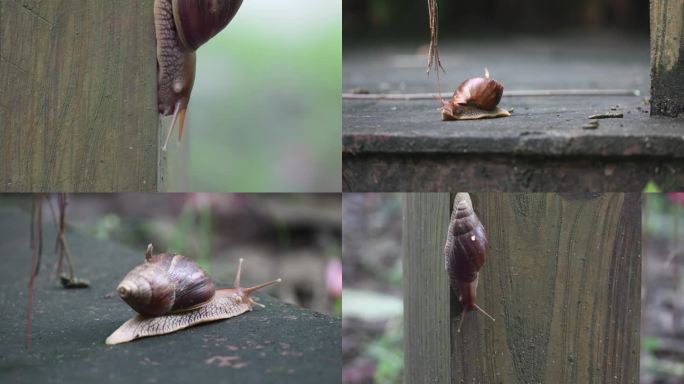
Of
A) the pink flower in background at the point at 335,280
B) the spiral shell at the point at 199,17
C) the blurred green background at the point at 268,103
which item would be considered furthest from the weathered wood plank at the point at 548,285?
the blurred green background at the point at 268,103

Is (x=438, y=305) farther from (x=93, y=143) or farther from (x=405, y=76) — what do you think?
(x=405, y=76)

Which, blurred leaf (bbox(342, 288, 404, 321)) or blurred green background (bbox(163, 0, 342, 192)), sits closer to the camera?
blurred leaf (bbox(342, 288, 404, 321))

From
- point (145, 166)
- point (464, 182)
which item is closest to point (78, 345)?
point (145, 166)

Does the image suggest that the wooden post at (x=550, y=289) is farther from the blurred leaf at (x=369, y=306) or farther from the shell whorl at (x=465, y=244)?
the blurred leaf at (x=369, y=306)

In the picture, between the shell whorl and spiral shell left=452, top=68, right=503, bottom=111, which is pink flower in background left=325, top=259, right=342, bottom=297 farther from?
the shell whorl

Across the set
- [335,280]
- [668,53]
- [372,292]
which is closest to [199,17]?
[668,53]

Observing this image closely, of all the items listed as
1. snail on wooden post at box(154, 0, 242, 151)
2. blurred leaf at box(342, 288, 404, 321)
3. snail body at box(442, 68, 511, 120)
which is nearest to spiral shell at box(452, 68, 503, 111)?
snail body at box(442, 68, 511, 120)

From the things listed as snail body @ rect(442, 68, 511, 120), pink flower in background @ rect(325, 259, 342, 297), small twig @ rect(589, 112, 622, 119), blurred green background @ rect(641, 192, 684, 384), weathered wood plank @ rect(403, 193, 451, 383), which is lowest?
blurred green background @ rect(641, 192, 684, 384)
